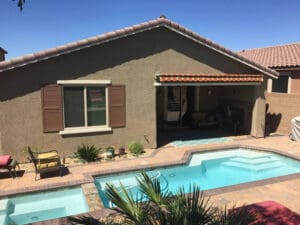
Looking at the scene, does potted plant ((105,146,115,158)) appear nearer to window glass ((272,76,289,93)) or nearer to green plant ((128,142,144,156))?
green plant ((128,142,144,156))

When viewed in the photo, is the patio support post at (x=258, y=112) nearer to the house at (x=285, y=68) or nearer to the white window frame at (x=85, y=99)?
the house at (x=285, y=68)

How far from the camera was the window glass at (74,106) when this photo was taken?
1380cm

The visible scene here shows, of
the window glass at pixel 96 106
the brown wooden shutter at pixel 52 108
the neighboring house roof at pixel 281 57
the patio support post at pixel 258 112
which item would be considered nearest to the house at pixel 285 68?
the neighboring house roof at pixel 281 57

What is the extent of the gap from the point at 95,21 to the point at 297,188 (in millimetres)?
25699

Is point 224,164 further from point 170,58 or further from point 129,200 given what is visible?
point 129,200

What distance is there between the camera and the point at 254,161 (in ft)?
47.9

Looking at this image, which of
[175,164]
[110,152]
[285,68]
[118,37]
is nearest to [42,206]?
[110,152]

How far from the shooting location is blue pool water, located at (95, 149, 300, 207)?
12.0 m

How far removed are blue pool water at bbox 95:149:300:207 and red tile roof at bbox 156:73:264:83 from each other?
13.8ft

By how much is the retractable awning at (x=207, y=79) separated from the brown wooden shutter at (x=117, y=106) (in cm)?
216

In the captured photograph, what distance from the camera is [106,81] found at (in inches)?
560

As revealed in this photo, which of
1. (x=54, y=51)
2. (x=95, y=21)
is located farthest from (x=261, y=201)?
(x=95, y=21)

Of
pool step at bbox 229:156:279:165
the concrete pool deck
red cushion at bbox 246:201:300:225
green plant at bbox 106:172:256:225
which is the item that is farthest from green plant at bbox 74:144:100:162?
green plant at bbox 106:172:256:225

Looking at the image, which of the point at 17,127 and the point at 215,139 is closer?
the point at 17,127
